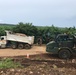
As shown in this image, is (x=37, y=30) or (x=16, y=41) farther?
(x=37, y=30)

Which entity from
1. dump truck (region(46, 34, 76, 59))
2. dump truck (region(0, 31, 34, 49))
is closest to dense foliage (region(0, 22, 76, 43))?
dump truck (region(0, 31, 34, 49))

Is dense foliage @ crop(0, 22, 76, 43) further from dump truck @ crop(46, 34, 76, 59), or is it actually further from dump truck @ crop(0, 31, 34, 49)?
dump truck @ crop(46, 34, 76, 59)

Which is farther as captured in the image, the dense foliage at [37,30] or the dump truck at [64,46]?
the dense foliage at [37,30]

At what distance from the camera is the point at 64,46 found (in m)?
26.0

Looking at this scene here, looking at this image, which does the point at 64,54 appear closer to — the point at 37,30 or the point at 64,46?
the point at 64,46

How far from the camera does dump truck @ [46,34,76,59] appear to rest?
25.7 meters

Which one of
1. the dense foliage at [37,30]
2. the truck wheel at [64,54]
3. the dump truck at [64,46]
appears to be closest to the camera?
the dump truck at [64,46]

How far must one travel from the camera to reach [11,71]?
538 inches

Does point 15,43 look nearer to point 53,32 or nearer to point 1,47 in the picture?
A: point 1,47

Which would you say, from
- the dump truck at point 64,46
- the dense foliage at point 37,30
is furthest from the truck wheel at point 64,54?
the dense foliage at point 37,30

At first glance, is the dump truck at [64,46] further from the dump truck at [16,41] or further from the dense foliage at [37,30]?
the dense foliage at [37,30]

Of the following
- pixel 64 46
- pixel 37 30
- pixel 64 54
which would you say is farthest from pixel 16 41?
pixel 64 54

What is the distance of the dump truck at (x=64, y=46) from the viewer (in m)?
25.7

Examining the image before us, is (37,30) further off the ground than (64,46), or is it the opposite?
(37,30)
